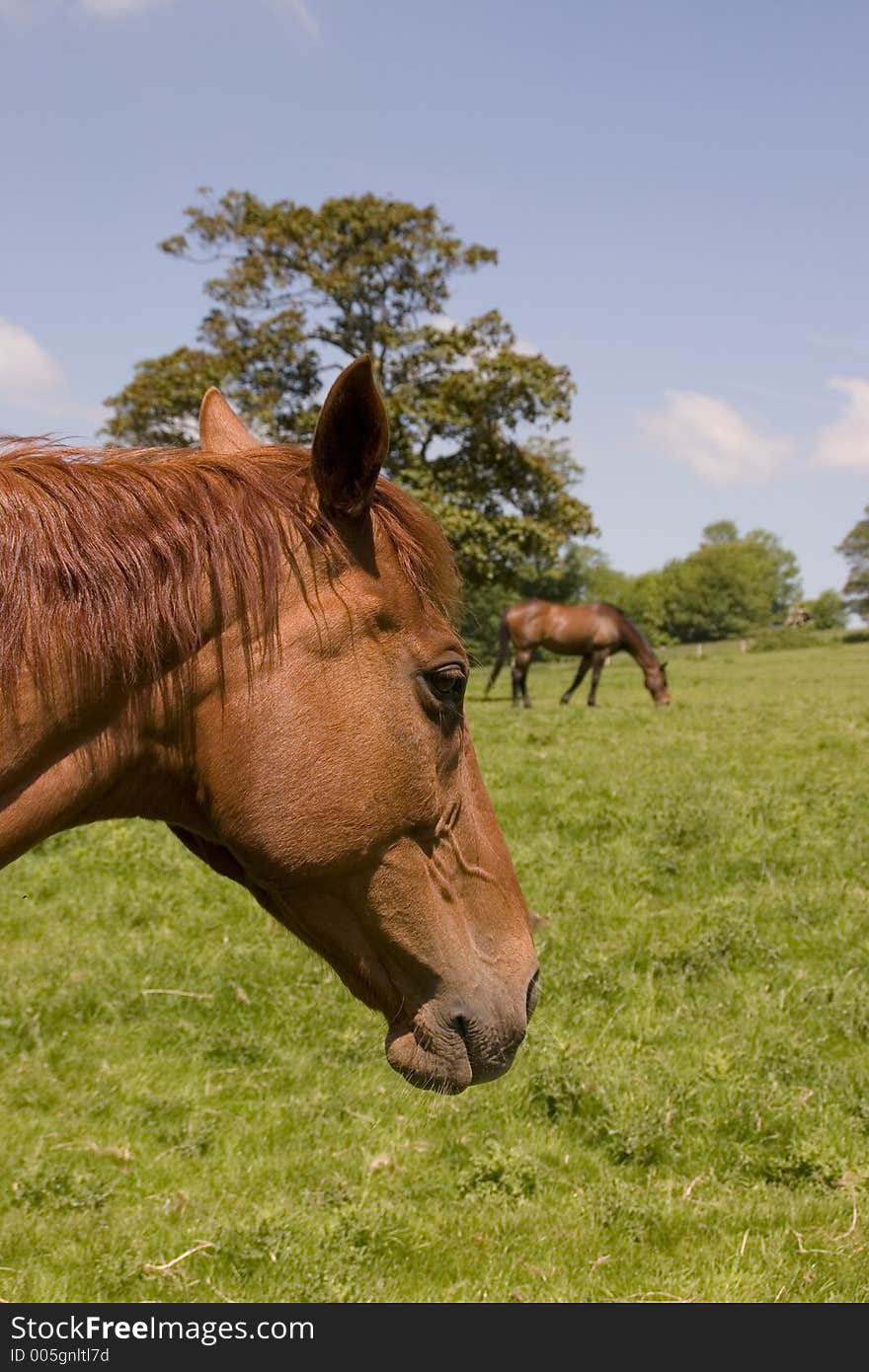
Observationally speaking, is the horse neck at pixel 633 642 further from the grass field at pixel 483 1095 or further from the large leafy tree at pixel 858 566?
the large leafy tree at pixel 858 566

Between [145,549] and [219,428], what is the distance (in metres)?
0.78

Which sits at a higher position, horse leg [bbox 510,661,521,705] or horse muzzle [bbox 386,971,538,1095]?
horse muzzle [bbox 386,971,538,1095]

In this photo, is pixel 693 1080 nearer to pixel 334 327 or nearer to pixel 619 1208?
pixel 619 1208

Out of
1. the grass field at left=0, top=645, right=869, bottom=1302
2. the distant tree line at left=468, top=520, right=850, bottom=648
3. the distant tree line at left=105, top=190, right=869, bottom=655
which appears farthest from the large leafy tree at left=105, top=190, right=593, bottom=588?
the distant tree line at left=468, top=520, right=850, bottom=648

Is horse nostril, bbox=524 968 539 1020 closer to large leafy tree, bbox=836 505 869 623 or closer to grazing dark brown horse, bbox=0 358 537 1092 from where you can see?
grazing dark brown horse, bbox=0 358 537 1092

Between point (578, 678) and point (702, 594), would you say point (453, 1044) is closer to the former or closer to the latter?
point (578, 678)

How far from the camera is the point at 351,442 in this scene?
1.86 m

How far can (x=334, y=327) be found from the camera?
93.4 feet

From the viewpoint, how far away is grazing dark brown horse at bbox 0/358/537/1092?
173 centimetres

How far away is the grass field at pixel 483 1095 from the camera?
3.78 metres

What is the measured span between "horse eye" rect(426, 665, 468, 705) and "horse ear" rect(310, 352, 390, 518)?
1.09 ft

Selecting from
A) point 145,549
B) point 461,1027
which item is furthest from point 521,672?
point 145,549

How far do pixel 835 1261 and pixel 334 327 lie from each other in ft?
90.9
